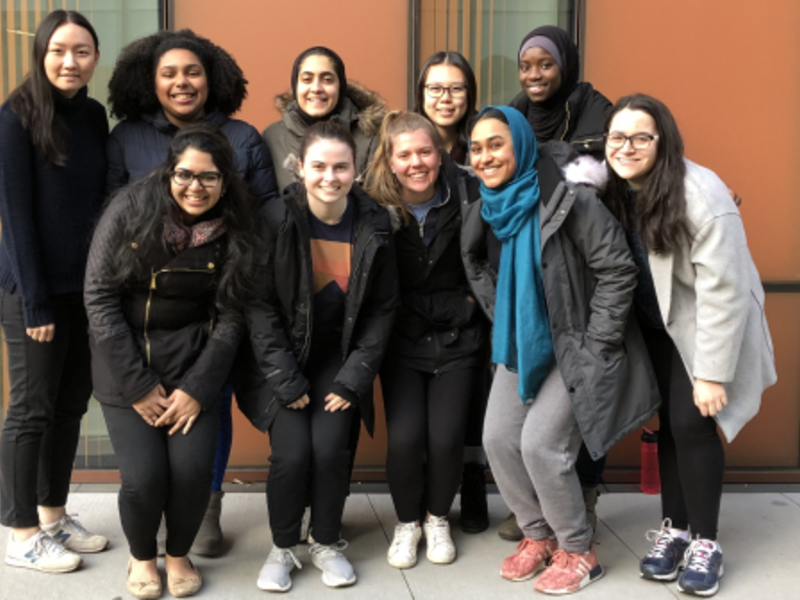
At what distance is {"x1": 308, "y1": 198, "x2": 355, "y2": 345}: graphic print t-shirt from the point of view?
3.50 metres

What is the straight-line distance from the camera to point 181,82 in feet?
11.6

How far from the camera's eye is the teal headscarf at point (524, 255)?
331 cm

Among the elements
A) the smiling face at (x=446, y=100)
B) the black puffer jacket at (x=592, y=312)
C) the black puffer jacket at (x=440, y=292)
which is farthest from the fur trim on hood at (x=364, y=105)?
the black puffer jacket at (x=592, y=312)

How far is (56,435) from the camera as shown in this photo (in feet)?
11.8

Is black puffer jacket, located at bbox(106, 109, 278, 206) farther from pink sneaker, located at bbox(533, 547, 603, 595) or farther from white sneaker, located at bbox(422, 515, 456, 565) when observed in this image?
pink sneaker, located at bbox(533, 547, 603, 595)

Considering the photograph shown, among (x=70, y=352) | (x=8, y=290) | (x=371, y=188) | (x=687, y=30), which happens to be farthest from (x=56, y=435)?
(x=687, y=30)

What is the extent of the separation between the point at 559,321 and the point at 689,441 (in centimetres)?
70

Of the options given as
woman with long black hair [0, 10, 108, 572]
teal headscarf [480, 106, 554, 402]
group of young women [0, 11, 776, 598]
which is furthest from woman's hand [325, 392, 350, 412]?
woman with long black hair [0, 10, 108, 572]

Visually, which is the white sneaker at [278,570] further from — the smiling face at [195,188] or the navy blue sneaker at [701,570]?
the navy blue sneaker at [701,570]

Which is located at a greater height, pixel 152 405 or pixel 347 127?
pixel 347 127

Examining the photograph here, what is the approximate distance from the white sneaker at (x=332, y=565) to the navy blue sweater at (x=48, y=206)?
55.7 inches

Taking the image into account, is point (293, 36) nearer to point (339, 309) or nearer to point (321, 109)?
point (321, 109)

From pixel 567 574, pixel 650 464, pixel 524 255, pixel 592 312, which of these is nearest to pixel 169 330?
pixel 524 255

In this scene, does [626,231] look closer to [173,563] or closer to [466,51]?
[466,51]
